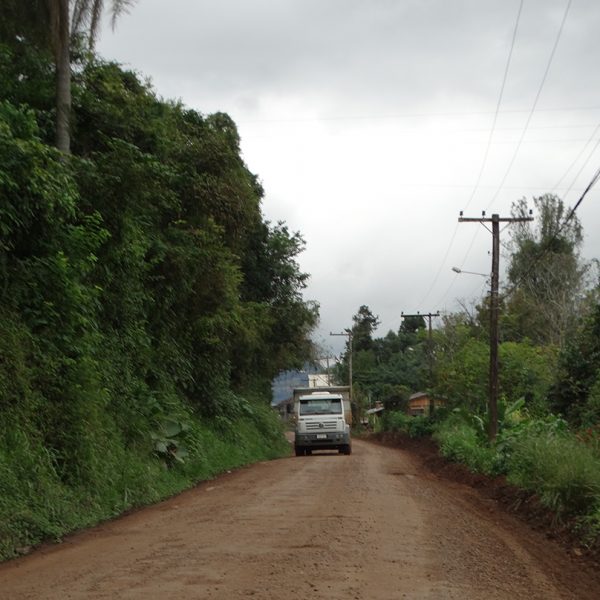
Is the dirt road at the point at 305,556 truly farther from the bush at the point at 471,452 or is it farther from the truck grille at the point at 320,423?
the truck grille at the point at 320,423

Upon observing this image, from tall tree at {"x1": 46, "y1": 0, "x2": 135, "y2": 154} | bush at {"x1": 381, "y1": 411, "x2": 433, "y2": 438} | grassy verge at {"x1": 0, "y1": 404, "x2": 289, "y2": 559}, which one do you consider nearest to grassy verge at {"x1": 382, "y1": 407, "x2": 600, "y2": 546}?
grassy verge at {"x1": 0, "y1": 404, "x2": 289, "y2": 559}

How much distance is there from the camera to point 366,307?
11694cm

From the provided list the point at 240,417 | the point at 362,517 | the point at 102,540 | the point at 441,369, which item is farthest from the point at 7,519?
the point at 441,369

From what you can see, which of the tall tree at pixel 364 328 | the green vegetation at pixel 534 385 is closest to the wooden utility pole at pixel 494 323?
the green vegetation at pixel 534 385

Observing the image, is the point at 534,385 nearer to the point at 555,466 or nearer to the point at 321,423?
the point at 321,423

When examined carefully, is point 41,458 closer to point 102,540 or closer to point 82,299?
point 102,540

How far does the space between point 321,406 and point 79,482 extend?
19423mm

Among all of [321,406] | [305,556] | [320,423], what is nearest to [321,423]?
[320,423]

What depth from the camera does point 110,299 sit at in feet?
58.8

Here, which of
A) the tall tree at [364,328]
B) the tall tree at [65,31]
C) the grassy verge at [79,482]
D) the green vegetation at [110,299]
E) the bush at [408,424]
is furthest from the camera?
the tall tree at [364,328]

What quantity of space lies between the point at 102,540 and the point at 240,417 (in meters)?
21.6

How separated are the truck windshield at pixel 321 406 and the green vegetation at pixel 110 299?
2.42m

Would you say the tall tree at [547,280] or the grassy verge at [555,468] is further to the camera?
the tall tree at [547,280]

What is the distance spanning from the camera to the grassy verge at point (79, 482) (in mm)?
9875
